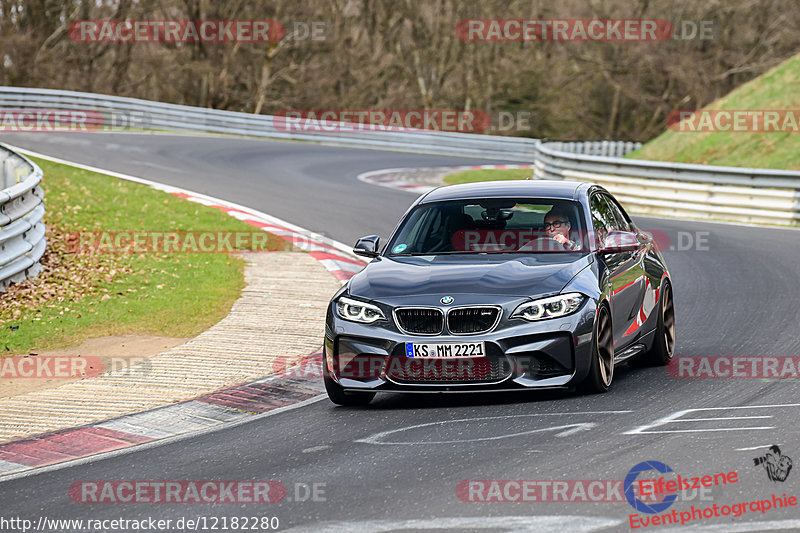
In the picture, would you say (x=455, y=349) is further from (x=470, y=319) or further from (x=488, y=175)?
(x=488, y=175)

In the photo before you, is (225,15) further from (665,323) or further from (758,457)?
(758,457)

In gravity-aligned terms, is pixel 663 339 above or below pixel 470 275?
below

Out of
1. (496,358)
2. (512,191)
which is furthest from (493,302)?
(512,191)

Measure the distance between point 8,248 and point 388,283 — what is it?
632 cm

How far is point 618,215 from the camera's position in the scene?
392 inches

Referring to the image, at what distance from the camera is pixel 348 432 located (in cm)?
748

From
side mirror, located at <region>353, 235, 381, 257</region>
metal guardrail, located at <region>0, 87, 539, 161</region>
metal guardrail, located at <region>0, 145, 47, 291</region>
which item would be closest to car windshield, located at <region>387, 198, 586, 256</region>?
side mirror, located at <region>353, 235, 381, 257</region>

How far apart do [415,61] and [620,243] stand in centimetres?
4962

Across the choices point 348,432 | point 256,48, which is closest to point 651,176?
point 348,432

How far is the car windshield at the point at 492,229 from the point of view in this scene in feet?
28.9

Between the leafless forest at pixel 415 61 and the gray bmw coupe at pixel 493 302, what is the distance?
3853 cm

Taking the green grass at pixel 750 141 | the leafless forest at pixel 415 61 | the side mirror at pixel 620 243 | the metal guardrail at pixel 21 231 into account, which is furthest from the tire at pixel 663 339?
the leafless forest at pixel 415 61

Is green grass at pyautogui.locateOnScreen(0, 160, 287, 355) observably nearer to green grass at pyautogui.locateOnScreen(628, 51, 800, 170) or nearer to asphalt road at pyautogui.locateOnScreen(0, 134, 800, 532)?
asphalt road at pyautogui.locateOnScreen(0, 134, 800, 532)

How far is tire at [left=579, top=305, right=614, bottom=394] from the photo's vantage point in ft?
25.8
